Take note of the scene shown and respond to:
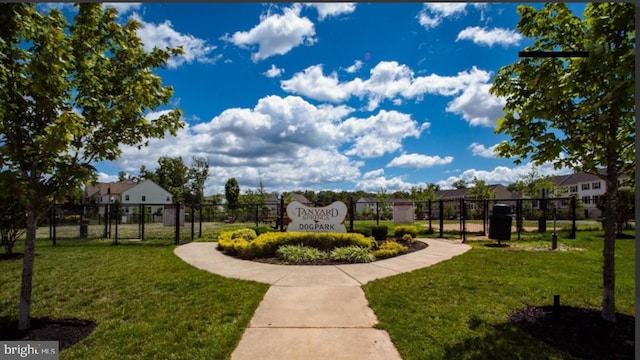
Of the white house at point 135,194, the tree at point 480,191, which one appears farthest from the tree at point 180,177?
the tree at point 480,191

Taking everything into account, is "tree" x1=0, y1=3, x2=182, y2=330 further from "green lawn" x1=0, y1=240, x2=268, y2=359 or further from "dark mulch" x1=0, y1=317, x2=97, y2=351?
"green lawn" x1=0, y1=240, x2=268, y2=359

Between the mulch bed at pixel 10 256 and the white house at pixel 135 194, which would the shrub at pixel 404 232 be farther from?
the white house at pixel 135 194

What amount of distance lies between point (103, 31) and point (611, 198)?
727 cm

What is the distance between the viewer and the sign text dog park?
11.7 metres

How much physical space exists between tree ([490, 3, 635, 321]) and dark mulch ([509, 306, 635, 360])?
281 millimetres

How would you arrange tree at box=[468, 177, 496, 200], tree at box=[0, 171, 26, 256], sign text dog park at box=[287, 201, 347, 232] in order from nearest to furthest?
tree at box=[0, 171, 26, 256], sign text dog park at box=[287, 201, 347, 232], tree at box=[468, 177, 496, 200]

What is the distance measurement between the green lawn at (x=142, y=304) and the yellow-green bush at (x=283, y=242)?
172 centimetres

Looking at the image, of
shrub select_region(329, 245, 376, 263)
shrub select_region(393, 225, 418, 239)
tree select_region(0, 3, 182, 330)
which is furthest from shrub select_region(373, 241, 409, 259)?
tree select_region(0, 3, 182, 330)

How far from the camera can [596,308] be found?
4895mm

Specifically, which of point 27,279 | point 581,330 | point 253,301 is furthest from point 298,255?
point 581,330

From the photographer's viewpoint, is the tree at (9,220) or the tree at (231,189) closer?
the tree at (9,220)

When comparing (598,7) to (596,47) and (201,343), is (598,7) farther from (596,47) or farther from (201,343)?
(201,343)

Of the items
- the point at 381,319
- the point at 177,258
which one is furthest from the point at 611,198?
the point at 177,258

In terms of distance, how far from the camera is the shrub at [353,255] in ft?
28.7
